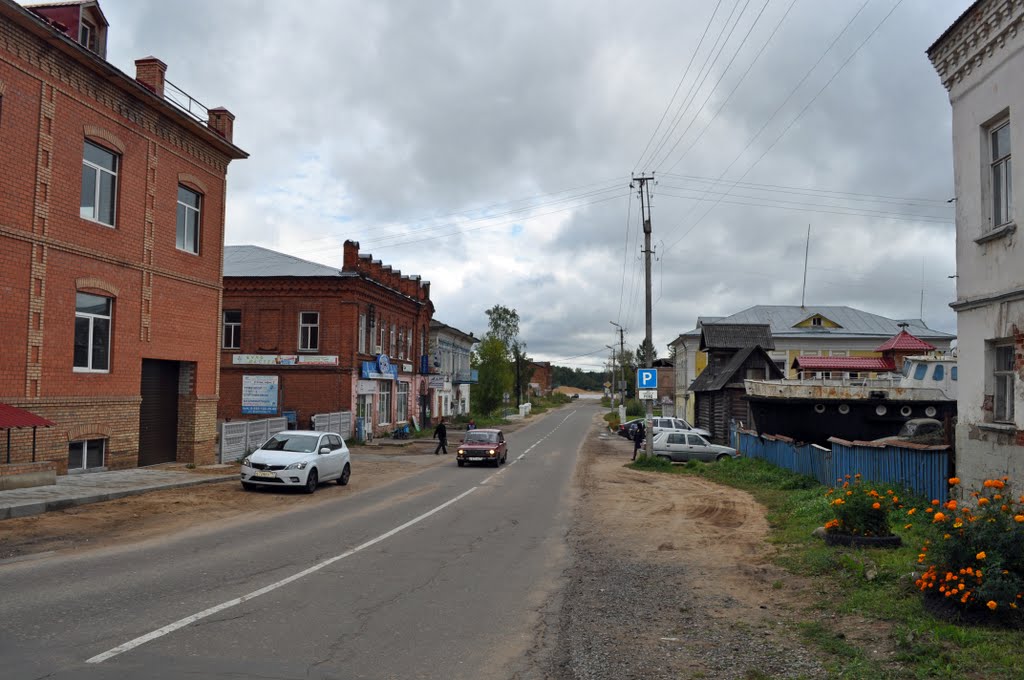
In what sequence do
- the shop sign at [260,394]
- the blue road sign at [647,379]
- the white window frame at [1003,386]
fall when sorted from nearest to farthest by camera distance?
the white window frame at [1003,386]
the blue road sign at [647,379]
the shop sign at [260,394]

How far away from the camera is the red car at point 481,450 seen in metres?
28.8

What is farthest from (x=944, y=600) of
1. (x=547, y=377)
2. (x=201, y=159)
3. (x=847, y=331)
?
(x=547, y=377)

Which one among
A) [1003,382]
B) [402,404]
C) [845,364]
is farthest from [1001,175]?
[402,404]

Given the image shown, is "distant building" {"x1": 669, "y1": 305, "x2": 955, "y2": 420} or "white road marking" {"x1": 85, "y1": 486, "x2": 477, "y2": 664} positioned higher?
"distant building" {"x1": 669, "y1": 305, "x2": 955, "y2": 420}

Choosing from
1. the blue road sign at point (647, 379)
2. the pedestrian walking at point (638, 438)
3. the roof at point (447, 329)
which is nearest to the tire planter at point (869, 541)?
the blue road sign at point (647, 379)

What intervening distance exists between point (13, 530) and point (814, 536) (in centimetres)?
1232

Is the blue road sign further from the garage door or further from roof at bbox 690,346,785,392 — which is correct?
the garage door

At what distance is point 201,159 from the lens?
2408 centimetres

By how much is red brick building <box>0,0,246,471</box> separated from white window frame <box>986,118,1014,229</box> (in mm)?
18536

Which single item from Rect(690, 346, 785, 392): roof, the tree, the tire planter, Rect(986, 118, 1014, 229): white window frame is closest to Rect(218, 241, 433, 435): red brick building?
Rect(690, 346, 785, 392): roof

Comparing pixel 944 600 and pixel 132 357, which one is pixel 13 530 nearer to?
pixel 132 357

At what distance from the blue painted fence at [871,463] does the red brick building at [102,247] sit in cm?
1793

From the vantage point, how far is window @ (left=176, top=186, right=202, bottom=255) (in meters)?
23.4

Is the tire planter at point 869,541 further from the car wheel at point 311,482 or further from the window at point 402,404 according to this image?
the window at point 402,404
